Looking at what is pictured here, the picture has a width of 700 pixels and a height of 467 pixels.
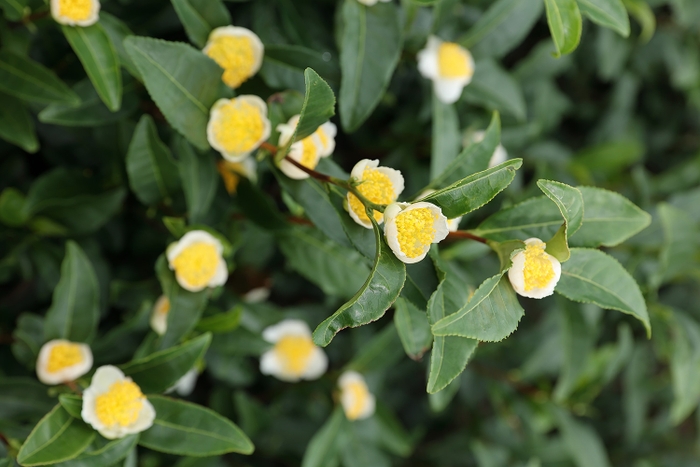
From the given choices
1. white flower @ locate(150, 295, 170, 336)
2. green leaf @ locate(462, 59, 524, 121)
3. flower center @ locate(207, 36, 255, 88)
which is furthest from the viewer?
green leaf @ locate(462, 59, 524, 121)

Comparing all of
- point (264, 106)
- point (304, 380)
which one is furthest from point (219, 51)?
point (304, 380)

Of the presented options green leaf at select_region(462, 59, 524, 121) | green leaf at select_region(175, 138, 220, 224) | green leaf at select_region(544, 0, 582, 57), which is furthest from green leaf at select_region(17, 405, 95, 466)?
green leaf at select_region(462, 59, 524, 121)

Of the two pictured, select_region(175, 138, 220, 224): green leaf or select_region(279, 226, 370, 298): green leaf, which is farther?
select_region(279, 226, 370, 298): green leaf

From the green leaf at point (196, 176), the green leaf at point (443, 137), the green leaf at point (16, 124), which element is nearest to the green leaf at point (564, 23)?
the green leaf at point (443, 137)

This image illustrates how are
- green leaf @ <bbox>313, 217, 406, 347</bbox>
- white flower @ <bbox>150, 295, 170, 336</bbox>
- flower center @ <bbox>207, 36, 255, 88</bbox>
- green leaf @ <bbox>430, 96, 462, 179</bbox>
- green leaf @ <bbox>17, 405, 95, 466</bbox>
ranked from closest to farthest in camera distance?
green leaf @ <bbox>313, 217, 406, 347</bbox>
green leaf @ <bbox>17, 405, 95, 466</bbox>
flower center @ <bbox>207, 36, 255, 88</bbox>
white flower @ <bbox>150, 295, 170, 336</bbox>
green leaf @ <bbox>430, 96, 462, 179</bbox>

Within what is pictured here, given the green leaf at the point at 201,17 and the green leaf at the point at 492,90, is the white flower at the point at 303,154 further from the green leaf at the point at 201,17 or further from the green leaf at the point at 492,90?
the green leaf at the point at 492,90

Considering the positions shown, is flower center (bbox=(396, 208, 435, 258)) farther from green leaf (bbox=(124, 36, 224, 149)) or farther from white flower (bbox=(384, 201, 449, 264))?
green leaf (bbox=(124, 36, 224, 149))
